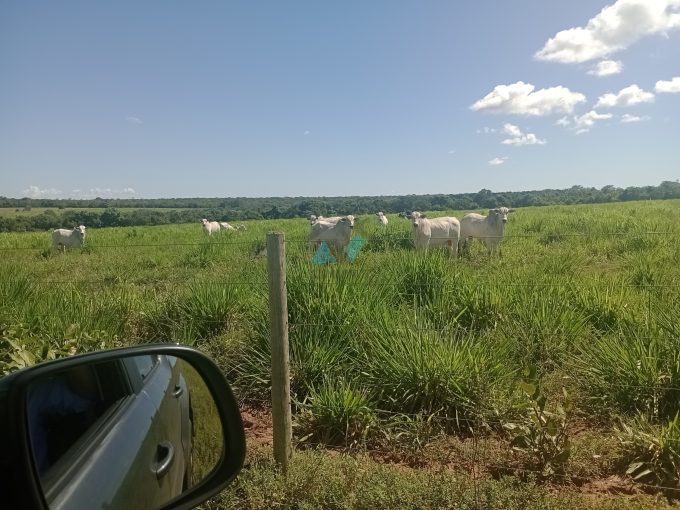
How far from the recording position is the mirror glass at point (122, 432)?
46.8 inches

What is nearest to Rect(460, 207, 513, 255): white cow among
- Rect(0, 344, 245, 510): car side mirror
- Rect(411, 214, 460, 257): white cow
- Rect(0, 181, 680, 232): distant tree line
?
Rect(411, 214, 460, 257): white cow

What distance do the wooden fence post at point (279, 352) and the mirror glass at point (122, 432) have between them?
165cm

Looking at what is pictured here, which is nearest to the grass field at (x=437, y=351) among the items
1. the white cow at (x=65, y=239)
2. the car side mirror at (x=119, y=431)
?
the car side mirror at (x=119, y=431)

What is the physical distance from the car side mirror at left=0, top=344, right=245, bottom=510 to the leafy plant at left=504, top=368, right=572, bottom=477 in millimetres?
2530

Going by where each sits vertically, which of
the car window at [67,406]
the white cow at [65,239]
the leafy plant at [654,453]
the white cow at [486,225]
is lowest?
the leafy plant at [654,453]

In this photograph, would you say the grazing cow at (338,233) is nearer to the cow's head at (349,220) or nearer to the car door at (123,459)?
the cow's head at (349,220)

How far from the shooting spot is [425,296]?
6301 mm

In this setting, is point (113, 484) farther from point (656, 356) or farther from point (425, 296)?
point (425, 296)

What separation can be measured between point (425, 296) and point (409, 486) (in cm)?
323

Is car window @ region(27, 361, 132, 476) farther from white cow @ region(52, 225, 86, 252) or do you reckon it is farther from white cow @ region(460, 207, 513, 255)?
white cow @ region(52, 225, 86, 252)

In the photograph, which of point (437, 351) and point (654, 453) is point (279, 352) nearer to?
point (437, 351)

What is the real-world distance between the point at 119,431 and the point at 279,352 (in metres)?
2.20

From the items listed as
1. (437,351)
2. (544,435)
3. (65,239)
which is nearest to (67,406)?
(544,435)

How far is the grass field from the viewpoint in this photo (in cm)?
379
